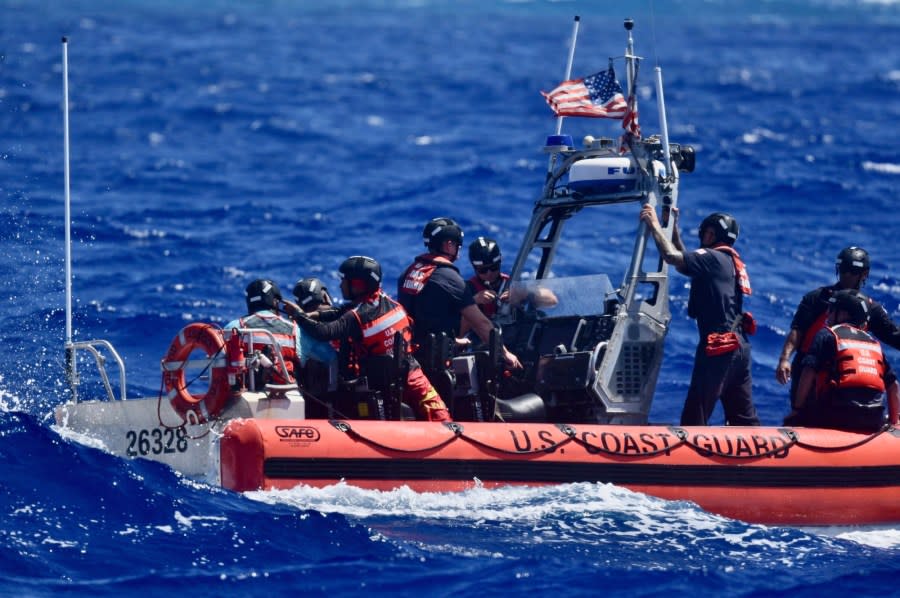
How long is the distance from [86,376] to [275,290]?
379cm

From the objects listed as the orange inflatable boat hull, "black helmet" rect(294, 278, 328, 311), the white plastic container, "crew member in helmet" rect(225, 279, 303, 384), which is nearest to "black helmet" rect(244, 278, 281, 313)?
"crew member in helmet" rect(225, 279, 303, 384)

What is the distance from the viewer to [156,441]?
10.4 metres

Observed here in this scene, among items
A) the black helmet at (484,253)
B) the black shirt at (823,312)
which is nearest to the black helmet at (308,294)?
the black helmet at (484,253)

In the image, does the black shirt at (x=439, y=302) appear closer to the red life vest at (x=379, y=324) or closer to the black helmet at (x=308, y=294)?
the red life vest at (x=379, y=324)

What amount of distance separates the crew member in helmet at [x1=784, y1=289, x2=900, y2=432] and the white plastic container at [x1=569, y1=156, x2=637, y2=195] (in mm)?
1771

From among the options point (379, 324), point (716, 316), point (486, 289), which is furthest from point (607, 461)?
point (486, 289)

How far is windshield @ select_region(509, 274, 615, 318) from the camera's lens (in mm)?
11461

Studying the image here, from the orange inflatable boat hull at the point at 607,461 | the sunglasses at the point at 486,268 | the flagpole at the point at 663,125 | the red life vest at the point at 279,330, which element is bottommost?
the orange inflatable boat hull at the point at 607,461

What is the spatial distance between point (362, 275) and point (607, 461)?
82.7 inches

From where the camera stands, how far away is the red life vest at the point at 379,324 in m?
10.6

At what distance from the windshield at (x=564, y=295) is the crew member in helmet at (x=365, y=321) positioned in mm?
1371

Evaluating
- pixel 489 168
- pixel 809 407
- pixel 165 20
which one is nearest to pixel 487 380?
pixel 809 407

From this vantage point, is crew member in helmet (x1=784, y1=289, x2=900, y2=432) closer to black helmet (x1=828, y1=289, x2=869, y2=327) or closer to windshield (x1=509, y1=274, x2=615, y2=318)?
black helmet (x1=828, y1=289, x2=869, y2=327)

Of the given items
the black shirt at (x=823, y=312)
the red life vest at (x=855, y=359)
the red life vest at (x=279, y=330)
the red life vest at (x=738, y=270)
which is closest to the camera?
the red life vest at (x=279, y=330)
